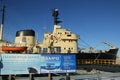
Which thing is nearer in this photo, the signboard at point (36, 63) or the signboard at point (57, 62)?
the signboard at point (36, 63)

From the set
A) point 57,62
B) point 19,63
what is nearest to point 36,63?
point 19,63

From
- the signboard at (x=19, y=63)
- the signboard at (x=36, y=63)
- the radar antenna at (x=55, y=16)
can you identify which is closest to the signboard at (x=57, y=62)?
the signboard at (x=36, y=63)

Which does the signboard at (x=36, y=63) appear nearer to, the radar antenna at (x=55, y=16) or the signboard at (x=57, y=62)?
the signboard at (x=57, y=62)

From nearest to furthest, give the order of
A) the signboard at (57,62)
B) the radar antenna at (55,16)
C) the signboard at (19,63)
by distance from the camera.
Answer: the signboard at (19,63) < the signboard at (57,62) < the radar antenna at (55,16)

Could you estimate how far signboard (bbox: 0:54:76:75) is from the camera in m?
23.9

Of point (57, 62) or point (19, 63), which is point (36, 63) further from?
point (57, 62)

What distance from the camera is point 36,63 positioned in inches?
977

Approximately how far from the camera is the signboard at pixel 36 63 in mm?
23875

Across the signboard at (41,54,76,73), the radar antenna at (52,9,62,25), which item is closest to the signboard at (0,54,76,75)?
the signboard at (41,54,76,73)

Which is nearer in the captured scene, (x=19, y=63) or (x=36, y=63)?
(x=19, y=63)

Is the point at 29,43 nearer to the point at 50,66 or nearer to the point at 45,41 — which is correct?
the point at 45,41

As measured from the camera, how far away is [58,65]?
24938mm

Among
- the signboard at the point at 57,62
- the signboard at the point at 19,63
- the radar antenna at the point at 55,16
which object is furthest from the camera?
the radar antenna at the point at 55,16

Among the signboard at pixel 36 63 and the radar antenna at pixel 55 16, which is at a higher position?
the radar antenna at pixel 55 16
